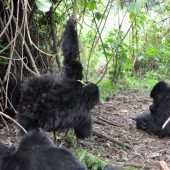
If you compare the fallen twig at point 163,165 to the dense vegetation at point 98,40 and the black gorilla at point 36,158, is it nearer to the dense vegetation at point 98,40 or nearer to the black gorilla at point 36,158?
the dense vegetation at point 98,40

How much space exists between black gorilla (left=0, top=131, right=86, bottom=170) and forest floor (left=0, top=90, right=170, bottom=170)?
1327mm

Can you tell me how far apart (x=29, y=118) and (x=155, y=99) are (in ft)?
7.07

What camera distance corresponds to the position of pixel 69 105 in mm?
3553

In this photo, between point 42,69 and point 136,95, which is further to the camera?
point 136,95

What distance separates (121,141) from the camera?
14.2 ft

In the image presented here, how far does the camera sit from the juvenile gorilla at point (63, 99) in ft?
11.5

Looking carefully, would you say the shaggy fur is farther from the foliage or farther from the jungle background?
the foliage

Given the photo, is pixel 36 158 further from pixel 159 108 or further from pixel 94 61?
pixel 94 61

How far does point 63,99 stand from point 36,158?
4.20 ft

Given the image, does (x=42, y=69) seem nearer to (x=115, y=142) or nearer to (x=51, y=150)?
(x=115, y=142)

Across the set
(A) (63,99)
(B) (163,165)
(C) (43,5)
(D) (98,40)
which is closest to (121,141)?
(B) (163,165)

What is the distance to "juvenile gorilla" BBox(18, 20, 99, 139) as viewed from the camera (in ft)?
11.5

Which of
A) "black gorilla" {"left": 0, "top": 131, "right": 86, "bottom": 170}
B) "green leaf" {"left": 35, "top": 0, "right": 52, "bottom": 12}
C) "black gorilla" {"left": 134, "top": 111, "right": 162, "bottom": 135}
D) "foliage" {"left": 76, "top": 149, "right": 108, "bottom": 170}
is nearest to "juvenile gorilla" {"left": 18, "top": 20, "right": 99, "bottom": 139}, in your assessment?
"foliage" {"left": 76, "top": 149, "right": 108, "bottom": 170}

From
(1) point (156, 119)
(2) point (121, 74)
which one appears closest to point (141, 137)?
(1) point (156, 119)
